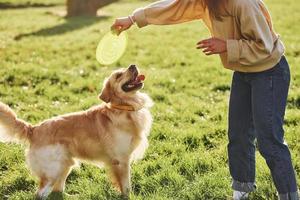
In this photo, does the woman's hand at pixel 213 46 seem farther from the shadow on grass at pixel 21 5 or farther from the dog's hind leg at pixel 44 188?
the shadow on grass at pixel 21 5

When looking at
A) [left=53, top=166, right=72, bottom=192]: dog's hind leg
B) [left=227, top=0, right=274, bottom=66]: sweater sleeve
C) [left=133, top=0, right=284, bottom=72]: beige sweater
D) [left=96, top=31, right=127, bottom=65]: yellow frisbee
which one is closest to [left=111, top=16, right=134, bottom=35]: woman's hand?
[left=96, top=31, right=127, bottom=65]: yellow frisbee

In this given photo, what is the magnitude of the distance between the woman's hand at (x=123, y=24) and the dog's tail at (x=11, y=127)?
1.31 m

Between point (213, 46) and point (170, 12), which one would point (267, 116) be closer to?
point (213, 46)

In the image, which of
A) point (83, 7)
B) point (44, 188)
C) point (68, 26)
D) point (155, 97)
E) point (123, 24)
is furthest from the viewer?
point (83, 7)

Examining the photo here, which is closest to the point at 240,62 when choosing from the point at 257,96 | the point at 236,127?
the point at 257,96

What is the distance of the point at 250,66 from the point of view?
3.95m

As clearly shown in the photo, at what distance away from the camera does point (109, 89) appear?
16.5ft

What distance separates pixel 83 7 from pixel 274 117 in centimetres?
1841

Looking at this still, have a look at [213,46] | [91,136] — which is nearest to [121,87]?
[91,136]

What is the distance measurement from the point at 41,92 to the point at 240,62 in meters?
5.37

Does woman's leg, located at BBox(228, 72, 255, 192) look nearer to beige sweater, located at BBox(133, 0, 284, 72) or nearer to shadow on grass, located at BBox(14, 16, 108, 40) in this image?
beige sweater, located at BBox(133, 0, 284, 72)

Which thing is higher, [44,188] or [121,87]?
[121,87]

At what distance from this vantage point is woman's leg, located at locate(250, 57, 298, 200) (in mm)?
3963

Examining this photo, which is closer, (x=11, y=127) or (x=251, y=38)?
(x=251, y=38)
